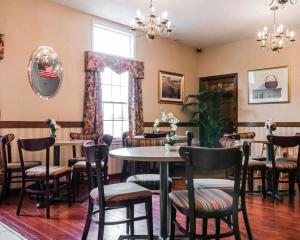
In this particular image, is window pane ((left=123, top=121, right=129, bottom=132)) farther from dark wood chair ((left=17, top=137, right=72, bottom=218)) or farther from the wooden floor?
dark wood chair ((left=17, top=137, right=72, bottom=218))

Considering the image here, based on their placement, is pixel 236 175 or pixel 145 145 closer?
pixel 236 175

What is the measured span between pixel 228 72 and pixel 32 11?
15.6ft

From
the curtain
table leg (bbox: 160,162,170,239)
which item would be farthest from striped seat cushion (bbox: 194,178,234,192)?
the curtain

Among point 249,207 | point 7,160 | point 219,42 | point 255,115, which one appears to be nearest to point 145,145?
point 249,207

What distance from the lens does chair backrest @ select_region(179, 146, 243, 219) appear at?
75.3 inches

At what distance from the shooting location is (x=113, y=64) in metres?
5.77

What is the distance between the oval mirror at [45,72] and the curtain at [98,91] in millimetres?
560

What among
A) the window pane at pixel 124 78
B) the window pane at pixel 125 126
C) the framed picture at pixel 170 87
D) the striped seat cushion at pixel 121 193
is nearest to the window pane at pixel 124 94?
the window pane at pixel 124 78

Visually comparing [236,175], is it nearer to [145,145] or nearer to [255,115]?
[145,145]

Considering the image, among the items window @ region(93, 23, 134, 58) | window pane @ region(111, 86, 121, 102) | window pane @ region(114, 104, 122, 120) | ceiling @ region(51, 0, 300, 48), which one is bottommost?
window pane @ region(114, 104, 122, 120)

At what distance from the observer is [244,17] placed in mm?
5637

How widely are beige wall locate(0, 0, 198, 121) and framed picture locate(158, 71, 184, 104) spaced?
2.07 m

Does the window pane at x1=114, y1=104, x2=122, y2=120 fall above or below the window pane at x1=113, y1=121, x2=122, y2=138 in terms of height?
above

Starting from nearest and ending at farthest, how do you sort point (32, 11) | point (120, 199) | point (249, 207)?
point (120, 199) < point (249, 207) < point (32, 11)
